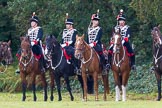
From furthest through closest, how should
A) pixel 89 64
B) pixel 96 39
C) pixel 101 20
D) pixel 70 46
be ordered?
pixel 101 20, pixel 70 46, pixel 96 39, pixel 89 64

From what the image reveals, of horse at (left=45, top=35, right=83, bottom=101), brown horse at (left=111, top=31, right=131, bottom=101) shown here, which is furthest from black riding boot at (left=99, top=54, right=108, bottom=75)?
horse at (left=45, top=35, right=83, bottom=101)

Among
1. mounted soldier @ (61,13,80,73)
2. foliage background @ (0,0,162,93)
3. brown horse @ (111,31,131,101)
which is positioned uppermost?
foliage background @ (0,0,162,93)

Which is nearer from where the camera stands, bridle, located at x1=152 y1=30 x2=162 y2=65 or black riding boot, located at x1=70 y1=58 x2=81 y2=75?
bridle, located at x1=152 y1=30 x2=162 y2=65

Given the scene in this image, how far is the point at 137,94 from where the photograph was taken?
36.8m

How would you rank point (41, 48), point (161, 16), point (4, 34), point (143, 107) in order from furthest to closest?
point (4, 34) → point (161, 16) → point (41, 48) → point (143, 107)

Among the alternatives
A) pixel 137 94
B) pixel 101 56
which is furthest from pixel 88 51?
pixel 137 94

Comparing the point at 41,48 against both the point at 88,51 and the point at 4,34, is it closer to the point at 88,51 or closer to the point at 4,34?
the point at 88,51

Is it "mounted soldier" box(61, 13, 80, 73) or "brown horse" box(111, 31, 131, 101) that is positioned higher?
"mounted soldier" box(61, 13, 80, 73)

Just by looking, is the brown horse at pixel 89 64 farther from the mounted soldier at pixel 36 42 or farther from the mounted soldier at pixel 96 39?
the mounted soldier at pixel 36 42

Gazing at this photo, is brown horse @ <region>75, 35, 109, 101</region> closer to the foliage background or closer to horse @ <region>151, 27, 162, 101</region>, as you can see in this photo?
horse @ <region>151, 27, 162, 101</region>

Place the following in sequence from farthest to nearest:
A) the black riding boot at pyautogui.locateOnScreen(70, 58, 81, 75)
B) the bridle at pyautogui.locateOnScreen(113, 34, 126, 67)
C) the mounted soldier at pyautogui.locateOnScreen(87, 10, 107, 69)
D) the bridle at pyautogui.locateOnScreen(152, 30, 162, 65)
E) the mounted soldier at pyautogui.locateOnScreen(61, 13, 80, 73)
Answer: the black riding boot at pyautogui.locateOnScreen(70, 58, 81, 75)
the mounted soldier at pyautogui.locateOnScreen(61, 13, 80, 73)
the mounted soldier at pyautogui.locateOnScreen(87, 10, 107, 69)
the bridle at pyautogui.locateOnScreen(152, 30, 162, 65)
the bridle at pyautogui.locateOnScreen(113, 34, 126, 67)

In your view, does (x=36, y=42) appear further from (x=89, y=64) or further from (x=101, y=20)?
(x=101, y=20)

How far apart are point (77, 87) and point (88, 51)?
1259 cm

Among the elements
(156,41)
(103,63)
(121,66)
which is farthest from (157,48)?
(103,63)
